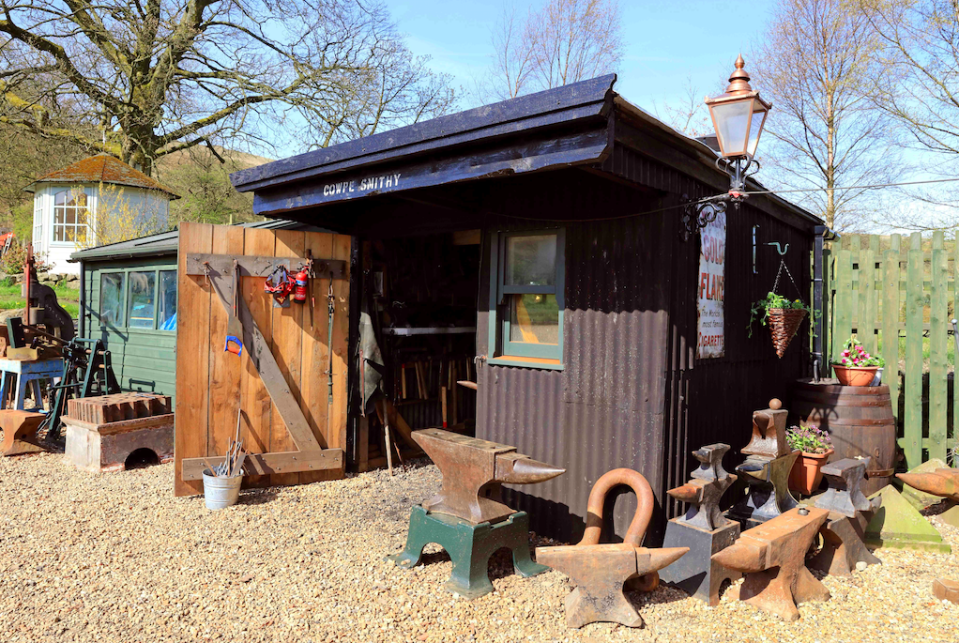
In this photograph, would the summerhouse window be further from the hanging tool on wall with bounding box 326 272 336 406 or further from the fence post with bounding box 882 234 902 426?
the fence post with bounding box 882 234 902 426

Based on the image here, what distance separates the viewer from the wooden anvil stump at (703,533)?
138 inches

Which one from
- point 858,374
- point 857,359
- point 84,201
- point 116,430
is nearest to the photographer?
point 858,374

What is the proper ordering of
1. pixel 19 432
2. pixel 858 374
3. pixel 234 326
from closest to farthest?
pixel 858 374
pixel 234 326
pixel 19 432

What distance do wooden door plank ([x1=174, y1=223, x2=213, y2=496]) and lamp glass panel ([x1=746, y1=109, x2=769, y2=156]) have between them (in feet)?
14.2

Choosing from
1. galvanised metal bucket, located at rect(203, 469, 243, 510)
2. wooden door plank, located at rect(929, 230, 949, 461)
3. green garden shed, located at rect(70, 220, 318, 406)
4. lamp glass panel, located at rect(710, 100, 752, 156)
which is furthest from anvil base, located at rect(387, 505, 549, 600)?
green garden shed, located at rect(70, 220, 318, 406)

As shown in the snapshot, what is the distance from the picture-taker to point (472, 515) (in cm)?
378

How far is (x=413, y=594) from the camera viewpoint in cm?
361

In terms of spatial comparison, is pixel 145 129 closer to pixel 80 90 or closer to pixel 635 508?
pixel 80 90

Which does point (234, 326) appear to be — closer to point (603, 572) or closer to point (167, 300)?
point (167, 300)

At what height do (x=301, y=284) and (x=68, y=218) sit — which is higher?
(x=68, y=218)

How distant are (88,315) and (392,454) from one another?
631 cm

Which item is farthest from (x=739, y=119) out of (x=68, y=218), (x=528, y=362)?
(x=68, y=218)

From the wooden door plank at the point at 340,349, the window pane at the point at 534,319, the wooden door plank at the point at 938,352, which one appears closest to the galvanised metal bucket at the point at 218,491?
the wooden door plank at the point at 340,349

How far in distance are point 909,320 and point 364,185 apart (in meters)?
4.99
